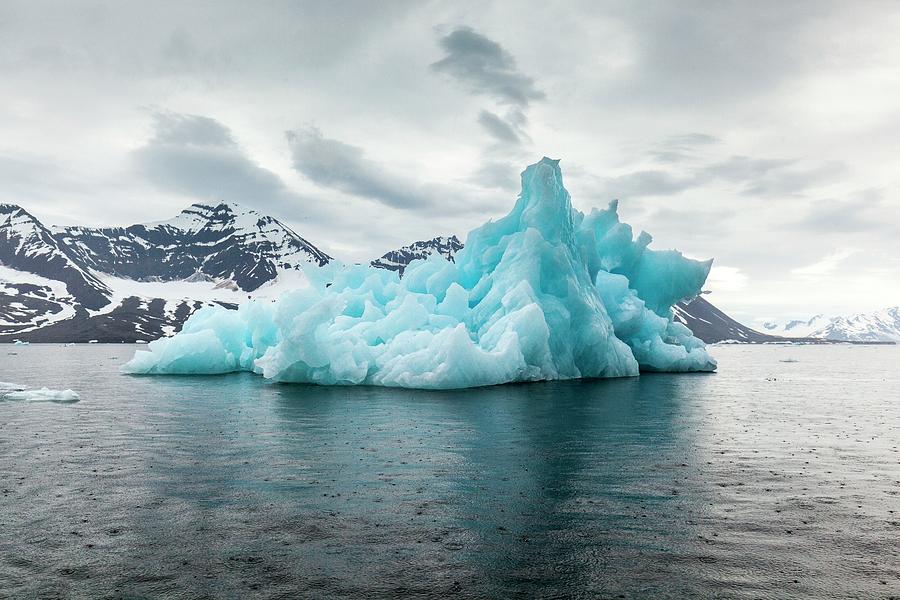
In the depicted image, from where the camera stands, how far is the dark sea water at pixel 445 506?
9.33 m

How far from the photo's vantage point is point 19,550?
10438 mm

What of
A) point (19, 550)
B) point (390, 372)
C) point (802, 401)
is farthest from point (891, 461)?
point (390, 372)

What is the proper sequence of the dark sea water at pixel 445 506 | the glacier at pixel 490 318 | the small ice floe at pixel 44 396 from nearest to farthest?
1. the dark sea water at pixel 445 506
2. the small ice floe at pixel 44 396
3. the glacier at pixel 490 318

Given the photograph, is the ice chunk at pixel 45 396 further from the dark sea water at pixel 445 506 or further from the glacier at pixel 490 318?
the glacier at pixel 490 318

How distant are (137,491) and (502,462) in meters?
9.51

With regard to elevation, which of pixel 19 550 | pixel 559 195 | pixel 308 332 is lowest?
pixel 19 550

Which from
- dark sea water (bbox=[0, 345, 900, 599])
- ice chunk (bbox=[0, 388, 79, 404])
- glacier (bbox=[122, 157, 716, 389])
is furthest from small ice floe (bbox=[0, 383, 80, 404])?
glacier (bbox=[122, 157, 716, 389])

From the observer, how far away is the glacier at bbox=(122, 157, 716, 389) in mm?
41000

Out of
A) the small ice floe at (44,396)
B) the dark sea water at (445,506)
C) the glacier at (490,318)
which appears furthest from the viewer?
the glacier at (490,318)

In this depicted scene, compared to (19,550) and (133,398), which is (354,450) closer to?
(19,550)

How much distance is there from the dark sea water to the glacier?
13354mm

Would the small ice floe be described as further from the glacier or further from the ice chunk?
the glacier

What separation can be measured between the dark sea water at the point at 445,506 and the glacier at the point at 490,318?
13354mm

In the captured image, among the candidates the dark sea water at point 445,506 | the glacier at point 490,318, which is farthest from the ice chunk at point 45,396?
the glacier at point 490,318
